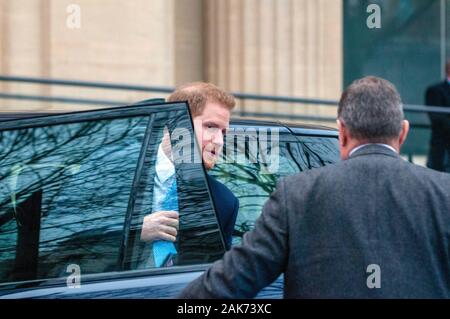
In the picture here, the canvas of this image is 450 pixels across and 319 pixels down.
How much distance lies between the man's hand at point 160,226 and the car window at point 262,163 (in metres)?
0.69

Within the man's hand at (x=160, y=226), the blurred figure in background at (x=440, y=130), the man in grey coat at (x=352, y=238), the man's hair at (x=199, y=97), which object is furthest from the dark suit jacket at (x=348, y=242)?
the blurred figure in background at (x=440, y=130)

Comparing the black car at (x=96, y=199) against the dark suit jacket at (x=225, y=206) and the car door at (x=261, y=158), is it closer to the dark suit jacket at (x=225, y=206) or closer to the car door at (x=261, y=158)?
the dark suit jacket at (x=225, y=206)

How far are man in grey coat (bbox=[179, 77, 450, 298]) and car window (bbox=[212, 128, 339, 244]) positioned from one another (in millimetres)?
1212

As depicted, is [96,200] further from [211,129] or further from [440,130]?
[440,130]

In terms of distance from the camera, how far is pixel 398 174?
10.6 ft

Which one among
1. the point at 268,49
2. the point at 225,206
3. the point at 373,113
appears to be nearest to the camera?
the point at 373,113

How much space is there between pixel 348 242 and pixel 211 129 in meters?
1.23

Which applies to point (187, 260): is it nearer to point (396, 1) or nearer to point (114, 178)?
point (114, 178)

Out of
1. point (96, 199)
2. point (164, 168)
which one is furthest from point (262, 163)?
point (96, 199)

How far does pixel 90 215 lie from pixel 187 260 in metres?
0.38

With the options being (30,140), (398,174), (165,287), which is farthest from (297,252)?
(30,140)

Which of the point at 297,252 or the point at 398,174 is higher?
the point at 398,174

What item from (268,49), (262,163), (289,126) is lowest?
(262,163)

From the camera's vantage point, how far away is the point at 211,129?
423 centimetres
